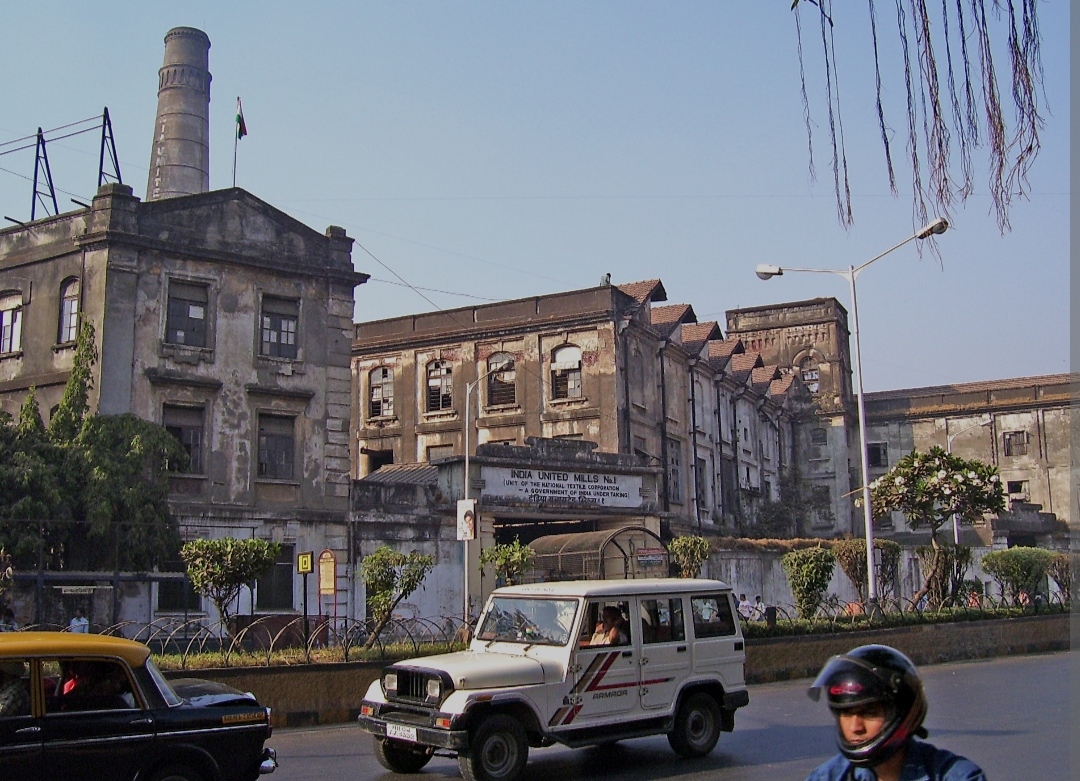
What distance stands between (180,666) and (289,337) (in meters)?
15.5

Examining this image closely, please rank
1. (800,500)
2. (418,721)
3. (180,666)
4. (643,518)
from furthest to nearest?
(800,500) < (643,518) < (180,666) < (418,721)

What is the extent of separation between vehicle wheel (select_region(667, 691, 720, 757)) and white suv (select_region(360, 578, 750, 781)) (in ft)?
0.04

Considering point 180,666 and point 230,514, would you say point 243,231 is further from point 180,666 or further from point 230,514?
point 180,666

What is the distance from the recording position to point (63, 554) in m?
24.0

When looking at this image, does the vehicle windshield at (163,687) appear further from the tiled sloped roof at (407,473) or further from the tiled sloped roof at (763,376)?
the tiled sloped roof at (763,376)

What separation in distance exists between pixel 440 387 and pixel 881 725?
124ft

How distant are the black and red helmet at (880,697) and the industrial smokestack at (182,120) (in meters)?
47.4

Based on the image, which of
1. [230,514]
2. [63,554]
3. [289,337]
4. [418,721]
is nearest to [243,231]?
[289,337]

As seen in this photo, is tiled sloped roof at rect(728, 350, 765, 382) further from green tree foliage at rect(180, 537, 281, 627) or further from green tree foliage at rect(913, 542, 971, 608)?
green tree foliage at rect(180, 537, 281, 627)

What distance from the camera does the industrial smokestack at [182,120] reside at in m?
47.6

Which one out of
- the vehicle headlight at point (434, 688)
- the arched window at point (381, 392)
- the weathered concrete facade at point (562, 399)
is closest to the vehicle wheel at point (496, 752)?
the vehicle headlight at point (434, 688)

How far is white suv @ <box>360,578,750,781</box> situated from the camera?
10602 millimetres

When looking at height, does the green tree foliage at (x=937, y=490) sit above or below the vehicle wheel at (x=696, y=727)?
above

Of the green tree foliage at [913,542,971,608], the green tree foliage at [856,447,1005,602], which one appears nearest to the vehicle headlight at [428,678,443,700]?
the green tree foliage at [856,447,1005,602]
